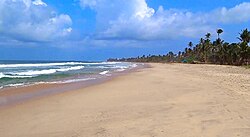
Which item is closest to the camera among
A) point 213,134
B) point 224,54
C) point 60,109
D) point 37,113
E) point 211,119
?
point 213,134

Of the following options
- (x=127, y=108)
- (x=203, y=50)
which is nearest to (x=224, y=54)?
(x=203, y=50)

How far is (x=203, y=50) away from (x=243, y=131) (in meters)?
89.4

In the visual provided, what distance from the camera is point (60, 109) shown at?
9.51m

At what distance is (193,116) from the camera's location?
7.34m

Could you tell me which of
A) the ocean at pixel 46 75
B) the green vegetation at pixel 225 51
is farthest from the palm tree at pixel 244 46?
the ocean at pixel 46 75

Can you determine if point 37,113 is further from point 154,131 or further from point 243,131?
point 243,131

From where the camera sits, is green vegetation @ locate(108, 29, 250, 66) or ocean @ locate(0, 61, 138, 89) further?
green vegetation @ locate(108, 29, 250, 66)

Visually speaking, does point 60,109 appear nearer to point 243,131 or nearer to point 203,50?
point 243,131

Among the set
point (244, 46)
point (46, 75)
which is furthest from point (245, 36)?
point (46, 75)

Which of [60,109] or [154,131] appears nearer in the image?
[154,131]

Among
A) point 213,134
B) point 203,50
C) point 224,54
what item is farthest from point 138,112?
point 203,50

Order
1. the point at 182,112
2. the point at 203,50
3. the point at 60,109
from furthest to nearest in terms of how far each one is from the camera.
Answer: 1. the point at 203,50
2. the point at 60,109
3. the point at 182,112

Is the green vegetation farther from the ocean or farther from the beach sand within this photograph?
the beach sand

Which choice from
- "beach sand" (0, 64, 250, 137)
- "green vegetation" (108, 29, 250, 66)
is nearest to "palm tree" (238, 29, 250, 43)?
"green vegetation" (108, 29, 250, 66)
